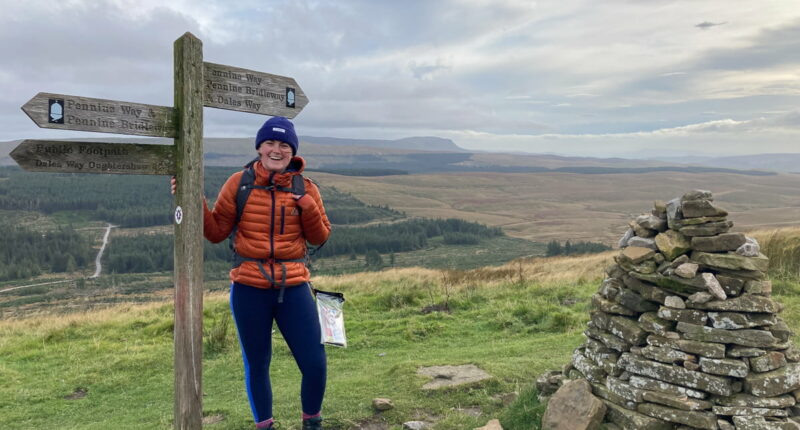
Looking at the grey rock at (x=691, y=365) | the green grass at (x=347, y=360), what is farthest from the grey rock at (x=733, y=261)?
the green grass at (x=347, y=360)

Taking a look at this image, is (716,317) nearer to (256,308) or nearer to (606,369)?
(606,369)

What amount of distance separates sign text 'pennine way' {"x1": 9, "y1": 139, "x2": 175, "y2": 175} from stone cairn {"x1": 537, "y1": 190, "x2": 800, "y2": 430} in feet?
12.8

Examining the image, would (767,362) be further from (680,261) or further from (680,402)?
(680,261)

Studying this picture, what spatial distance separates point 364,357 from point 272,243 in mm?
4922

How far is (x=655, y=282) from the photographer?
4711 millimetres

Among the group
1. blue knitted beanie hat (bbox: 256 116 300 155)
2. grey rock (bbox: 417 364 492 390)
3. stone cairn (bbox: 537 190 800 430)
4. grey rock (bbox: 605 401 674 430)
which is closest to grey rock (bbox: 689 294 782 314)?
stone cairn (bbox: 537 190 800 430)

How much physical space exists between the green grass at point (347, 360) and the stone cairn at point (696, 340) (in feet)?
3.58

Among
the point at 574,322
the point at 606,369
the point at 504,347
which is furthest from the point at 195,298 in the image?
the point at 574,322

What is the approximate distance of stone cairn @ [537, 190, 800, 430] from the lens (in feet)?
14.0

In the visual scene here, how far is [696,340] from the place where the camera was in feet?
14.5

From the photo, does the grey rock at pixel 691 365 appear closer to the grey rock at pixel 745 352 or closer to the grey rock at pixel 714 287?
the grey rock at pixel 745 352

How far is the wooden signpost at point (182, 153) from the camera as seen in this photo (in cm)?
352

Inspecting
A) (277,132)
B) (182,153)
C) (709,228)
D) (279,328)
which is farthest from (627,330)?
(182,153)

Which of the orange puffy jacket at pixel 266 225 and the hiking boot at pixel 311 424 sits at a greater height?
the orange puffy jacket at pixel 266 225
